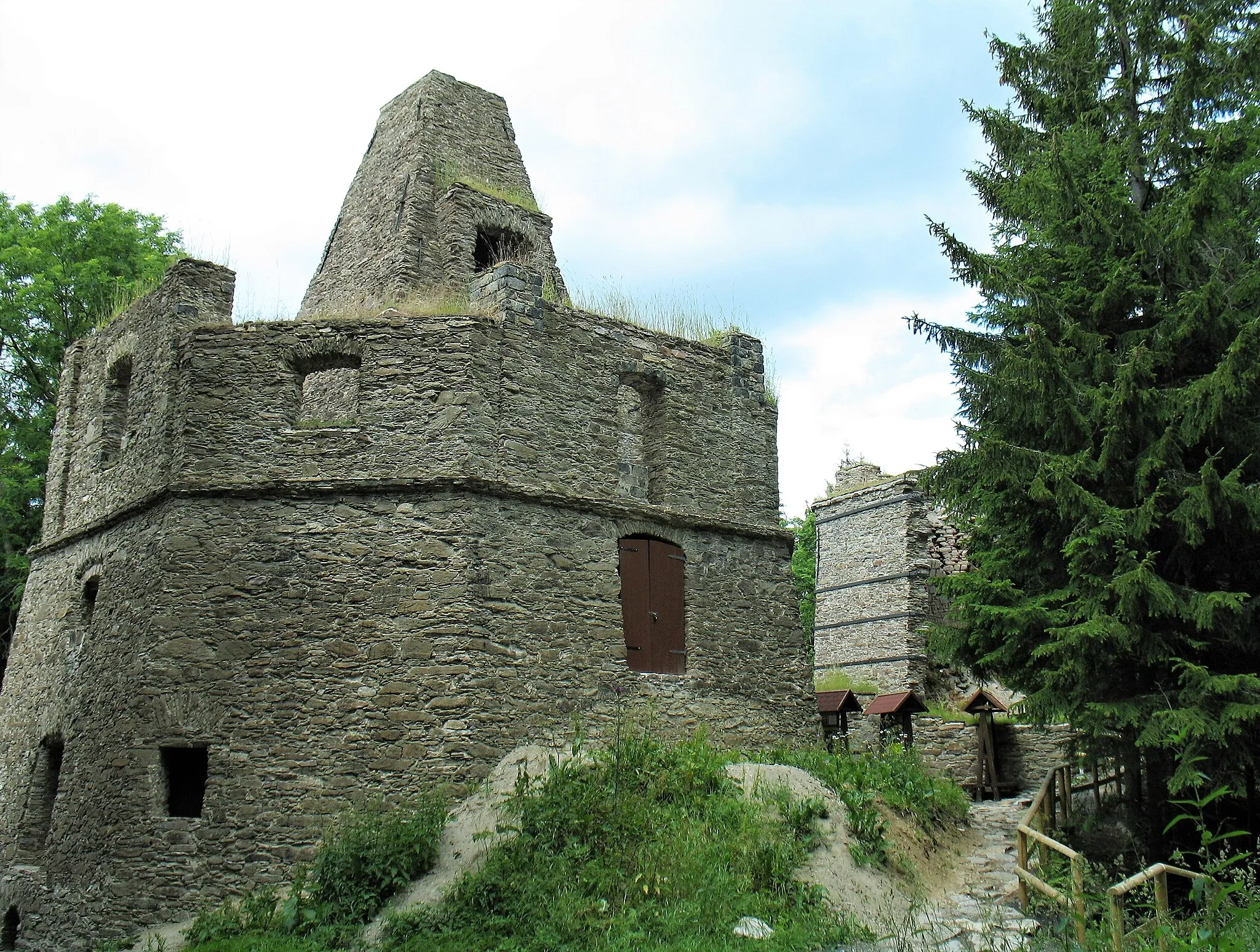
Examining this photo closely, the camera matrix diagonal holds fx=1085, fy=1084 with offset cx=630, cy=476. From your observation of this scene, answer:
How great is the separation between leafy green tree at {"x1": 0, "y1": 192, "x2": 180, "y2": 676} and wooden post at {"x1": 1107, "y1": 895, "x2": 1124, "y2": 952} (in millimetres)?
18177

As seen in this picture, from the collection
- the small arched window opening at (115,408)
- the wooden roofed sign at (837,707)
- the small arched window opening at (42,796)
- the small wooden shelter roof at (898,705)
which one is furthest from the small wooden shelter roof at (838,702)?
the small arched window opening at (115,408)

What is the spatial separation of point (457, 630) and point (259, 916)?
346 cm

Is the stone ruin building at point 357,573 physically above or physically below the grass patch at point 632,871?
above

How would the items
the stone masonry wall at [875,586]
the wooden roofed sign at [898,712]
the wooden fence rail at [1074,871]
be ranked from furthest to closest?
the stone masonry wall at [875,586]
the wooden roofed sign at [898,712]
the wooden fence rail at [1074,871]

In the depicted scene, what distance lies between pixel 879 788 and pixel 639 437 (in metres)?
5.58

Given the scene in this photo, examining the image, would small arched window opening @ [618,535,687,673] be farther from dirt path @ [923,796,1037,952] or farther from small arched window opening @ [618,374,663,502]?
dirt path @ [923,796,1037,952]

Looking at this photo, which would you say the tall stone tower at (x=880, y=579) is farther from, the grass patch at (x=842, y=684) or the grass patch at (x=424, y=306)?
the grass patch at (x=424, y=306)

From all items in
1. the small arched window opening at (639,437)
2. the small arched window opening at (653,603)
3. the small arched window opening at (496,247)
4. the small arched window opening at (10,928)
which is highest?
the small arched window opening at (496,247)

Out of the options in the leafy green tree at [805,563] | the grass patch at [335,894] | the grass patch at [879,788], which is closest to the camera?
the grass patch at [335,894]

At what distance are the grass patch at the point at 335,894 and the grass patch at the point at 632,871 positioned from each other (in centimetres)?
70

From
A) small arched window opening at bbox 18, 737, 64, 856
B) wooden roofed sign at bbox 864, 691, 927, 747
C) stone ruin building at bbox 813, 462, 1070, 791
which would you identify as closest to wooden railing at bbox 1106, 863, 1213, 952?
wooden roofed sign at bbox 864, 691, 927, 747

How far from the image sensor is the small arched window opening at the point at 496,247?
53.5 feet

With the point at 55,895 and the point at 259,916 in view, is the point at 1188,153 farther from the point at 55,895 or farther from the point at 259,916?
the point at 55,895

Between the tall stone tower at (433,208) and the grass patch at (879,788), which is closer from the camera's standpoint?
the grass patch at (879,788)
